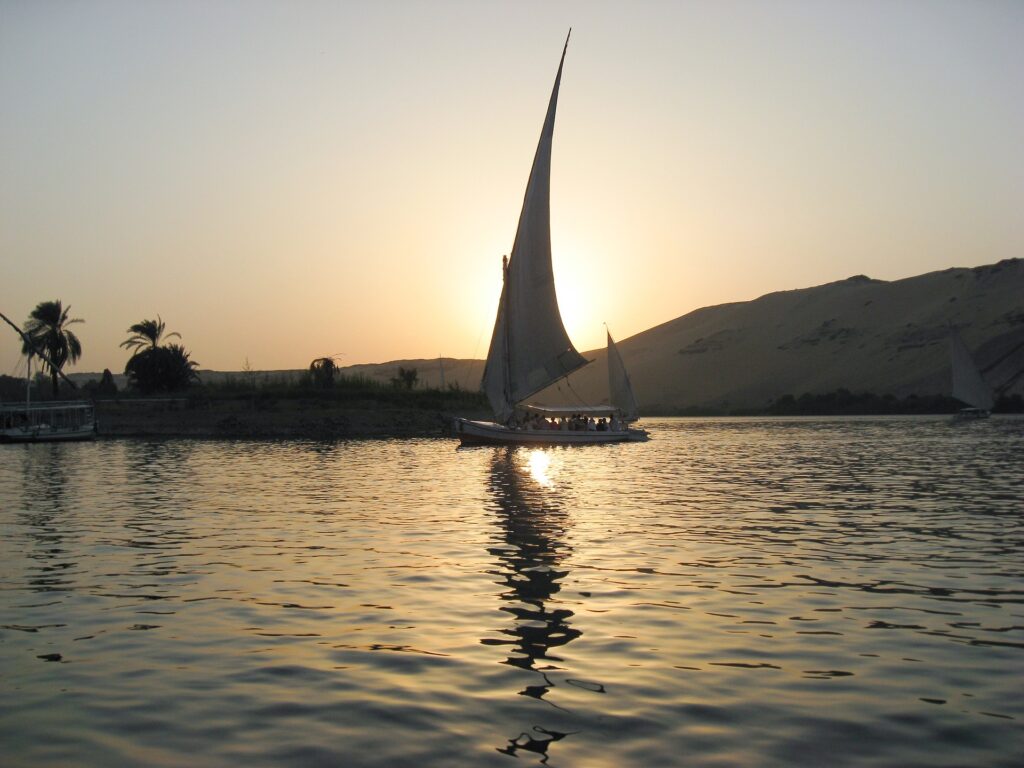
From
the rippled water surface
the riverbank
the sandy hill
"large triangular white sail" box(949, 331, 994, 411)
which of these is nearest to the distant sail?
the riverbank

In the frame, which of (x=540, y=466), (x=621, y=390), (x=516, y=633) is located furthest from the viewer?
(x=621, y=390)

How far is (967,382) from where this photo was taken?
8356cm

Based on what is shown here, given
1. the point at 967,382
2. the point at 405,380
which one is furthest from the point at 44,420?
the point at 967,382

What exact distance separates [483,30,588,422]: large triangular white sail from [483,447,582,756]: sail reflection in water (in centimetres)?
2368

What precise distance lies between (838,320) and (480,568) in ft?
550

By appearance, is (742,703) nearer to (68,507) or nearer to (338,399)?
(68,507)

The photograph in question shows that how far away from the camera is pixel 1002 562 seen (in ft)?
46.1

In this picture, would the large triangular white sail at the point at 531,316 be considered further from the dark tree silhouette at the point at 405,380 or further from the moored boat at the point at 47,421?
the dark tree silhouette at the point at 405,380

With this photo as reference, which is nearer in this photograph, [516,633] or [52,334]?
[516,633]

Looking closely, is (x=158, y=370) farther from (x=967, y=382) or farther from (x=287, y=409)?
(x=967, y=382)

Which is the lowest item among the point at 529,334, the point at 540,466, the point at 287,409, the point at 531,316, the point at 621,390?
the point at 540,466

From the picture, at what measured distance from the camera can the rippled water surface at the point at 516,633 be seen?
701 centimetres

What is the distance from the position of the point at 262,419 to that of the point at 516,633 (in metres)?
61.2

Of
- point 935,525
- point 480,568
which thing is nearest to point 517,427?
point 935,525
